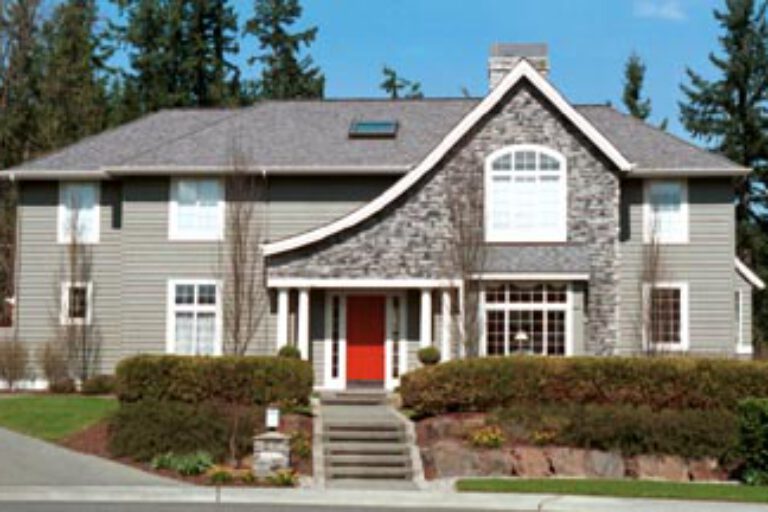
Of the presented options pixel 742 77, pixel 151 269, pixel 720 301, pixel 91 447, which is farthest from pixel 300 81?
pixel 91 447

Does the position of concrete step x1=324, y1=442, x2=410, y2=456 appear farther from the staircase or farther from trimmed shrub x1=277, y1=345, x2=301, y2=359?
trimmed shrub x1=277, y1=345, x2=301, y2=359

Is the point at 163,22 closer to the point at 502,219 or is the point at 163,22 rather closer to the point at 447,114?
the point at 447,114

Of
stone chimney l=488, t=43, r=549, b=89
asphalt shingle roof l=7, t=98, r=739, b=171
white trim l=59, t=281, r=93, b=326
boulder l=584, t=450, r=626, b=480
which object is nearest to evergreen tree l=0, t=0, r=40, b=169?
asphalt shingle roof l=7, t=98, r=739, b=171

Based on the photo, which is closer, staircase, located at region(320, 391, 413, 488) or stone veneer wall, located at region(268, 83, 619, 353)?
staircase, located at region(320, 391, 413, 488)

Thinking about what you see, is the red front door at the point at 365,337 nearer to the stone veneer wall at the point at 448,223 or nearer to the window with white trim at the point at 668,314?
the stone veneer wall at the point at 448,223

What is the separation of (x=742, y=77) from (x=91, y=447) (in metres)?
42.0

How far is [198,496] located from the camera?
53.6ft

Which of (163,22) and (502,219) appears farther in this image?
(163,22)

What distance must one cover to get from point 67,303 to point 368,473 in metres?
12.9

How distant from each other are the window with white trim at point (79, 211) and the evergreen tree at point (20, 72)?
68.6 feet

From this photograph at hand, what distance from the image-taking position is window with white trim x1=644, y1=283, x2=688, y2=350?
86.0 ft

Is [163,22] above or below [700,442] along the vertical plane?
above

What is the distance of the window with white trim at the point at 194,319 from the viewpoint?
2673cm

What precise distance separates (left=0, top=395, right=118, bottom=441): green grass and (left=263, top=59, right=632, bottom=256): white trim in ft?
17.5
